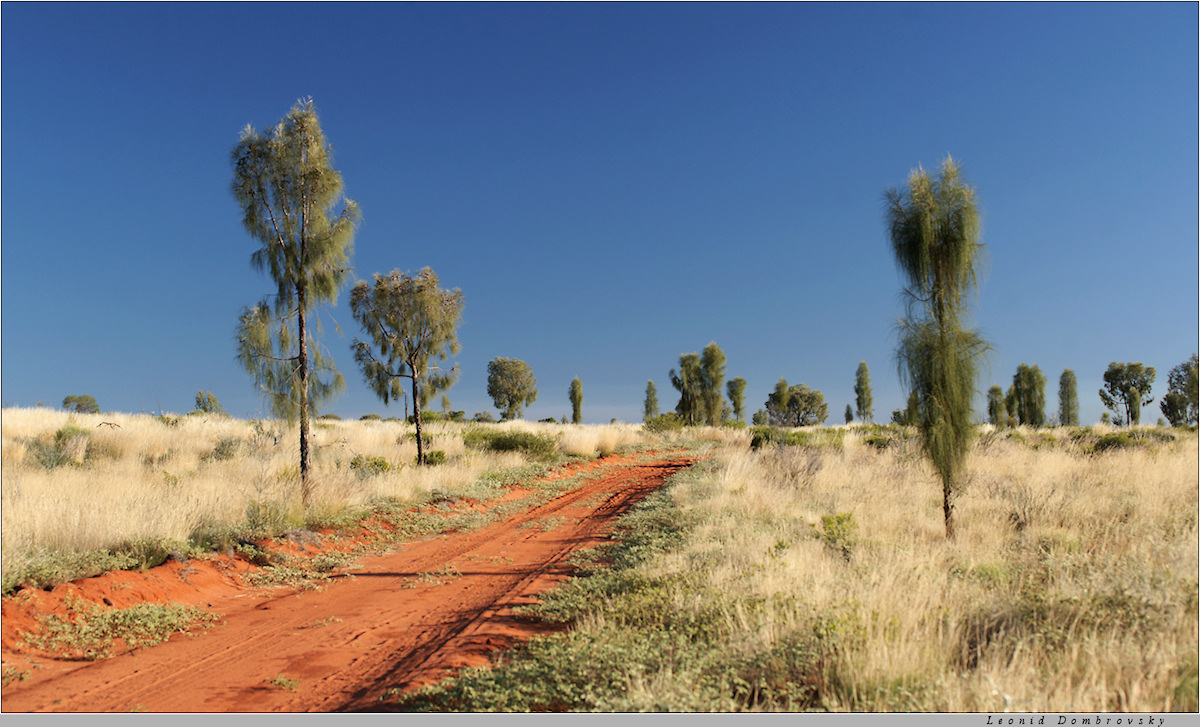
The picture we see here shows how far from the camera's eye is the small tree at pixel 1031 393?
46531 mm

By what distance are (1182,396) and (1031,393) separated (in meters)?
13.3

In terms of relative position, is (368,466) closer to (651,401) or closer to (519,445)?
(519,445)

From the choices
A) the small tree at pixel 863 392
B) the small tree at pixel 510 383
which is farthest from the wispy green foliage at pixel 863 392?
the small tree at pixel 510 383

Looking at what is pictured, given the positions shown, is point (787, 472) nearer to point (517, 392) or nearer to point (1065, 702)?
point (1065, 702)

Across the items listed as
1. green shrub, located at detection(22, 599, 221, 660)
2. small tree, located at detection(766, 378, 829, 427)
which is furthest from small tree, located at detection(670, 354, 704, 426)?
green shrub, located at detection(22, 599, 221, 660)

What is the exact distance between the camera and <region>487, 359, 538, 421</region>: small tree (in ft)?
216

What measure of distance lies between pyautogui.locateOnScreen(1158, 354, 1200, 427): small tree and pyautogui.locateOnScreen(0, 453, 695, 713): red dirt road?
59.7 meters

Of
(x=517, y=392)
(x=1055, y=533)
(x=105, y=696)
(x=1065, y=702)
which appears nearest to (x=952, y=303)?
(x=1055, y=533)

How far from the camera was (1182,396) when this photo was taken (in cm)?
4816

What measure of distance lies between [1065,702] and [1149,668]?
0.88 meters

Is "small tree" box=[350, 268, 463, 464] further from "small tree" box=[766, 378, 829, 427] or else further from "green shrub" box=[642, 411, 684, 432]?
"small tree" box=[766, 378, 829, 427]

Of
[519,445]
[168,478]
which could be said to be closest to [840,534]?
[168,478]

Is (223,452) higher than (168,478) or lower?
higher

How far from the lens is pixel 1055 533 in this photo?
292 inches
